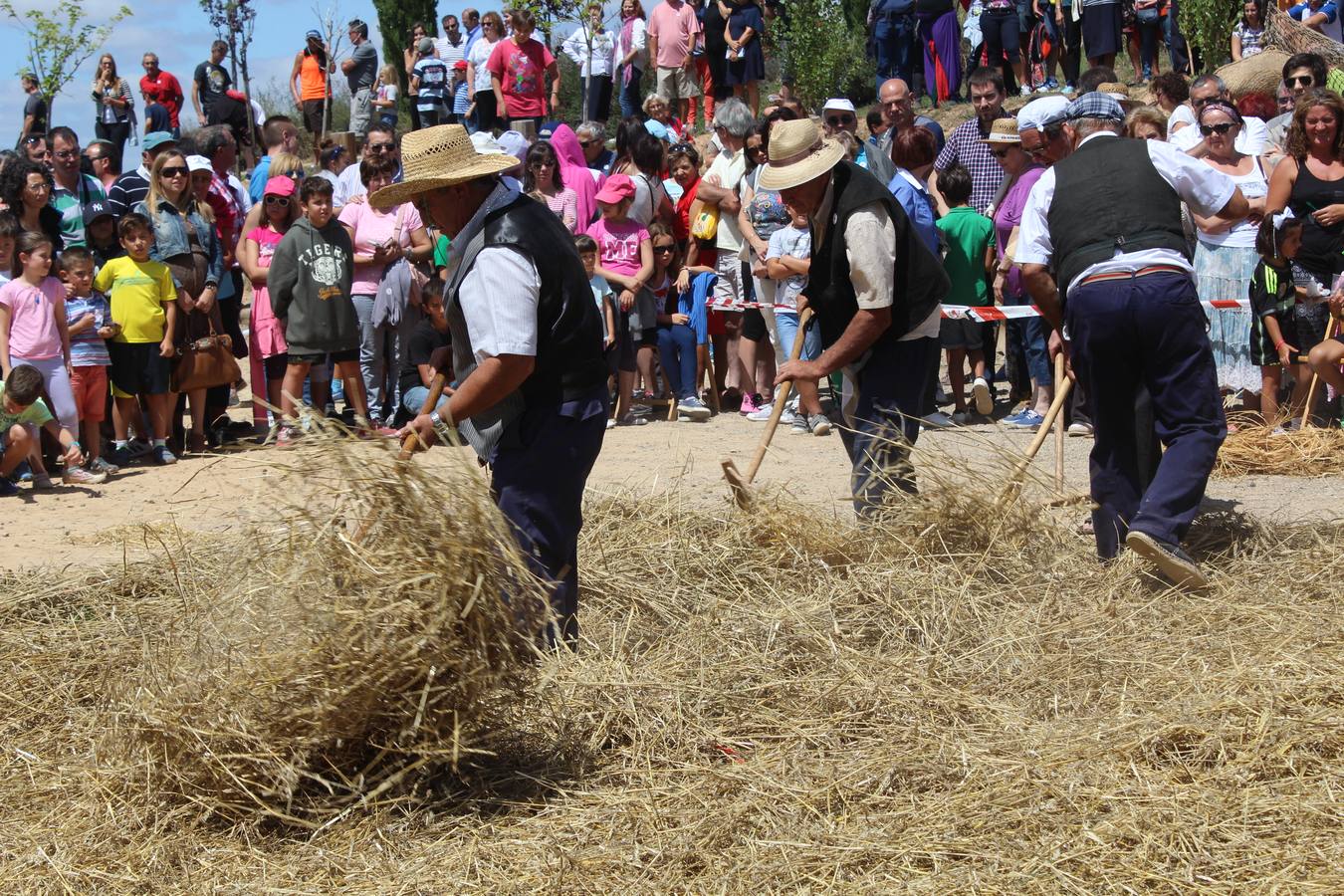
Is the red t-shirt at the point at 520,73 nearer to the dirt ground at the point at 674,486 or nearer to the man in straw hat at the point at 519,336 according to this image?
the dirt ground at the point at 674,486

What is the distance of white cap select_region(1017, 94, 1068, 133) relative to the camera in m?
5.76

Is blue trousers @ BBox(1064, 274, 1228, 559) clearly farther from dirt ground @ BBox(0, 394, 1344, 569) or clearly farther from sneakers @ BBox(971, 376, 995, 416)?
A: sneakers @ BBox(971, 376, 995, 416)

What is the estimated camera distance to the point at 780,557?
5.96m

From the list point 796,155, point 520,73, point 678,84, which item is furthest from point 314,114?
point 796,155

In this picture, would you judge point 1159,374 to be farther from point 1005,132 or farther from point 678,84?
point 678,84

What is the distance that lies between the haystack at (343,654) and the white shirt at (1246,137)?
7.48m

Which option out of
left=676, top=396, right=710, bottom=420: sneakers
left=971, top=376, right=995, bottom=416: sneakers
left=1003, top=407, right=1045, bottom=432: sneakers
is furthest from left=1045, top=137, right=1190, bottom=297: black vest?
left=676, top=396, right=710, bottom=420: sneakers

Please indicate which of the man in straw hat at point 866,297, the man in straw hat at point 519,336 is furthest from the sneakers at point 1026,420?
the man in straw hat at point 519,336

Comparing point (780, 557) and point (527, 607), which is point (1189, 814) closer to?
point (527, 607)

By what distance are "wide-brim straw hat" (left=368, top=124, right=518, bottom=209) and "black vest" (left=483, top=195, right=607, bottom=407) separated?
150 mm

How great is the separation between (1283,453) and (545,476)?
4926 millimetres

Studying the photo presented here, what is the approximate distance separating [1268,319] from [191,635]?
6897 mm

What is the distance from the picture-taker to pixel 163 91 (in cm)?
1672


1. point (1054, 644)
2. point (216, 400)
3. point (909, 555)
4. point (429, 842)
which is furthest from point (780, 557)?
point (216, 400)
